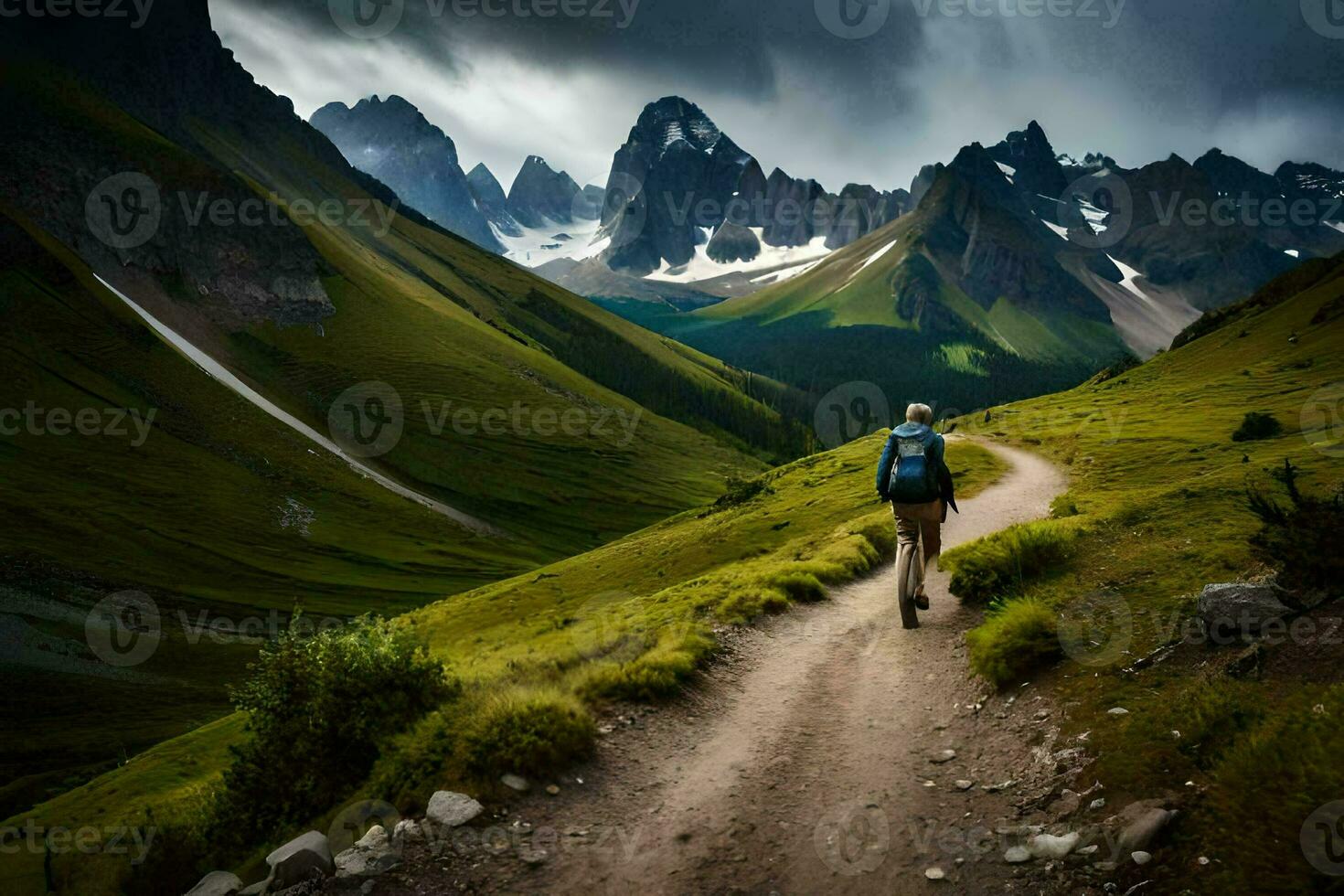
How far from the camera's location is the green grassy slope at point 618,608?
1384 cm

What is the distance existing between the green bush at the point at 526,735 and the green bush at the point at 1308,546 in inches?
376

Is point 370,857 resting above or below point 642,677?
below

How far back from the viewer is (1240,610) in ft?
28.8

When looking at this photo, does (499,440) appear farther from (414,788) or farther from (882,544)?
(414,788)

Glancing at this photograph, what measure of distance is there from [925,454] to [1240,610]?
20.2ft

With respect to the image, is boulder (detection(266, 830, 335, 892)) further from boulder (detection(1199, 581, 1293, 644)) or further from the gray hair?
the gray hair

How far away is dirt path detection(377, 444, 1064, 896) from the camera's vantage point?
746 centimetres

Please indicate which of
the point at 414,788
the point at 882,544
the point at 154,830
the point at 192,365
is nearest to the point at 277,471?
the point at 192,365

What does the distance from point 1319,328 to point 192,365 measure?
167 m

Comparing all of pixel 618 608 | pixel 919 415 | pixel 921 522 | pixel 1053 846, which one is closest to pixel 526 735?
pixel 1053 846

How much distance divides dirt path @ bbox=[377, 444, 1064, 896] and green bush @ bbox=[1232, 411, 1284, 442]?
3292 cm

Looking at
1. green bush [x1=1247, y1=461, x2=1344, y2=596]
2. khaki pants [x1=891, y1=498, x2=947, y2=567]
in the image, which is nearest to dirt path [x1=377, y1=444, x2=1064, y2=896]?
khaki pants [x1=891, y1=498, x2=947, y2=567]

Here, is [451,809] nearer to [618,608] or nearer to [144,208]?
[618,608]

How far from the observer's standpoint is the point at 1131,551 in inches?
555
